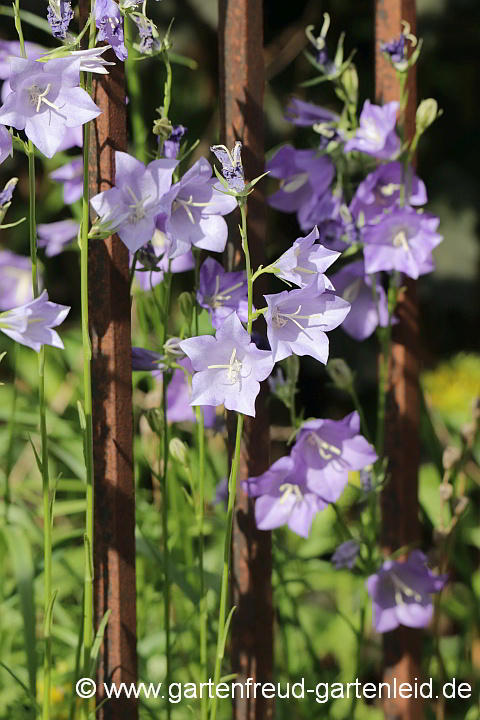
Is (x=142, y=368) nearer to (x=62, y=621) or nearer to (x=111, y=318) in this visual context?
(x=111, y=318)

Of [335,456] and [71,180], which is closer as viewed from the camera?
[335,456]

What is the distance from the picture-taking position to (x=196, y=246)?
86 cm

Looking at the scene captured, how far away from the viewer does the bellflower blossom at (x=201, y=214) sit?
2.77 feet

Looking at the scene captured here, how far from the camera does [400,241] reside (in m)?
1.01

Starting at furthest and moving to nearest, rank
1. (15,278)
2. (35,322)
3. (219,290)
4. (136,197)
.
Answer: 1. (15,278)
2. (219,290)
3. (136,197)
4. (35,322)

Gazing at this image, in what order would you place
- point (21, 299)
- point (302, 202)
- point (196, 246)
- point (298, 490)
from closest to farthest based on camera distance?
1. point (196, 246)
2. point (298, 490)
3. point (302, 202)
4. point (21, 299)

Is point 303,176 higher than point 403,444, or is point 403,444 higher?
point 303,176

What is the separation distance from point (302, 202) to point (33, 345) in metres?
0.53

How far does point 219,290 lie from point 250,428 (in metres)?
0.16

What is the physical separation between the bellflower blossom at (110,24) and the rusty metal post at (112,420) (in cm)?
9

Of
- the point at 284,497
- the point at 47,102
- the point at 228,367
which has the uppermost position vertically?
the point at 47,102

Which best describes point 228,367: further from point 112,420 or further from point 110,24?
point 110,24

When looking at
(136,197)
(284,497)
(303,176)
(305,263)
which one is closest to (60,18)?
(136,197)

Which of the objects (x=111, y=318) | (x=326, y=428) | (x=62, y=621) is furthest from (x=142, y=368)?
(x=62, y=621)
